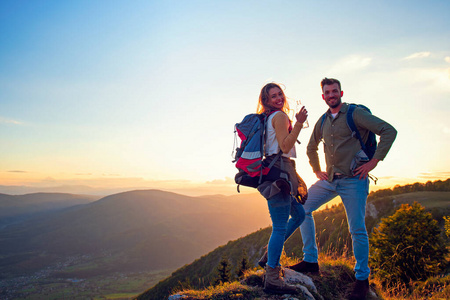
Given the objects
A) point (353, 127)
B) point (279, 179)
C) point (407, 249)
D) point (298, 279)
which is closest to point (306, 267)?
point (298, 279)

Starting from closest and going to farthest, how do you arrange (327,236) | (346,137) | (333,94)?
1. (346,137)
2. (333,94)
3. (327,236)

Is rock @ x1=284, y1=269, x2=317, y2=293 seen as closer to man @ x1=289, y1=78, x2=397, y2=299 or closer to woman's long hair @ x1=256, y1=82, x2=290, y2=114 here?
man @ x1=289, y1=78, x2=397, y2=299

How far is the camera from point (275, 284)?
3604 mm

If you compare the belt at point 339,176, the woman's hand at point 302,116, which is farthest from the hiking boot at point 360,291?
the woman's hand at point 302,116

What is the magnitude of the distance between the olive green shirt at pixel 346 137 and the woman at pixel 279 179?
782mm

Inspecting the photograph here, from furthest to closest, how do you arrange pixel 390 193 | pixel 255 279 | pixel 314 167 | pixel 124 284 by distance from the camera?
1. pixel 124 284
2. pixel 390 193
3. pixel 314 167
4. pixel 255 279

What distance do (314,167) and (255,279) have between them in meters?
2.06

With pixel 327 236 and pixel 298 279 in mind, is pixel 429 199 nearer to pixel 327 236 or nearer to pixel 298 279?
pixel 327 236

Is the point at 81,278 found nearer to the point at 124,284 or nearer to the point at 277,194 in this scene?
the point at 124,284

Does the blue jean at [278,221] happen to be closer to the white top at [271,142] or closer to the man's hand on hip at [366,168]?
the white top at [271,142]

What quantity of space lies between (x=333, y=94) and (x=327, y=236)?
21.7m

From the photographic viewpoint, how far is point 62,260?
193 meters

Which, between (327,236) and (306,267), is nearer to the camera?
(306,267)

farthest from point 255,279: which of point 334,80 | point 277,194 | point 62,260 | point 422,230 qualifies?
point 62,260
